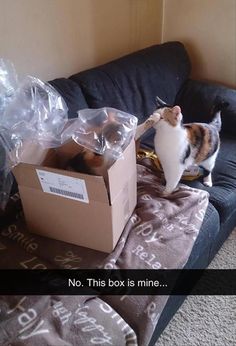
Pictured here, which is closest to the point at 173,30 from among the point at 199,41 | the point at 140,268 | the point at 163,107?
the point at 199,41

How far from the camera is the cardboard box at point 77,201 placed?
976 mm

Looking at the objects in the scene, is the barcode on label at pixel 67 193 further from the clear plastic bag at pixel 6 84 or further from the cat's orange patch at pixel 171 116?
the cat's orange patch at pixel 171 116

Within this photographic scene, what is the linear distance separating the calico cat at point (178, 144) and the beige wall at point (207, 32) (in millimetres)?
887

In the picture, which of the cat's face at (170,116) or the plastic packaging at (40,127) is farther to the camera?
the cat's face at (170,116)

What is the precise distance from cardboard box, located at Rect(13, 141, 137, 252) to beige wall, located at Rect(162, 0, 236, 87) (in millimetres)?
1358

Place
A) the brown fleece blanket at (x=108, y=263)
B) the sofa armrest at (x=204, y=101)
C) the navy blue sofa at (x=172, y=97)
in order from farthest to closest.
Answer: the sofa armrest at (x=204, y=101) → the navy blue sofa at (x=172, y=97) → the brown fleece blanket at (x=108, y=263)

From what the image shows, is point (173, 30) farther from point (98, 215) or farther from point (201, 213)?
point (98, 215)

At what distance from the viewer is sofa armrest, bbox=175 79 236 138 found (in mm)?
1862

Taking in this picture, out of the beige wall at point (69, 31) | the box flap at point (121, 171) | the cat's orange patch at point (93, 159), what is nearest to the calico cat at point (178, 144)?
the box flap at point (121, 171)

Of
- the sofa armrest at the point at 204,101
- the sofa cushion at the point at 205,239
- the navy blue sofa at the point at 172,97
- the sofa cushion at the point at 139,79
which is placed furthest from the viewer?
Result: the sofa armrest at the point at 204,101

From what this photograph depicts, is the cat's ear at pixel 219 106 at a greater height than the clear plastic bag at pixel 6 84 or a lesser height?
lesser

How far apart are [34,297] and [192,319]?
767 millimetres
